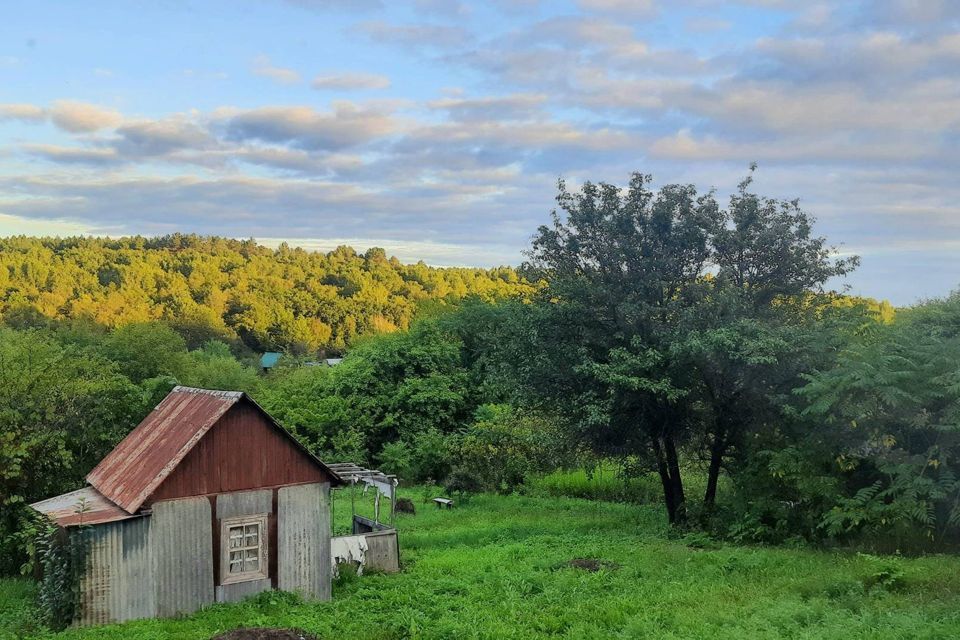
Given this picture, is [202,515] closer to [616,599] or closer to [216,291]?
[616,599]

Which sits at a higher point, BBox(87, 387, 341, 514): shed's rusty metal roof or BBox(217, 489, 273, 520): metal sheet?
BBox(87, 387, 341, 514): shed's rusty metal roof

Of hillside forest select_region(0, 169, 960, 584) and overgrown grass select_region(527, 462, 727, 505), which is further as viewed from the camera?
overgrown grass select_region(527, 462, 727, 505)

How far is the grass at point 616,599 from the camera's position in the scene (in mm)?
11422

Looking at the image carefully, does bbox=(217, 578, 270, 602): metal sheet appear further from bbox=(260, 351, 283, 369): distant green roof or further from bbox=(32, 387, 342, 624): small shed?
bbox=(260, 351, 283, 369): distant green roof

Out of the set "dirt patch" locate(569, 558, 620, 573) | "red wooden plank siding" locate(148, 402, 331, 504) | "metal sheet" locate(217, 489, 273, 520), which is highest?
"red wooden plank siding" locate(148, 402, 331, 504)

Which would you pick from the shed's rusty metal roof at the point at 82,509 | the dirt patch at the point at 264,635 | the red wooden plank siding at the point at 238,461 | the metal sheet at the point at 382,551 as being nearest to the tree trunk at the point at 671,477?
the metal sheet at the point at 382,551

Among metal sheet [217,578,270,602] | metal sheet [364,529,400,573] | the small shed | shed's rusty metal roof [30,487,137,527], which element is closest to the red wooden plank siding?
the small shed

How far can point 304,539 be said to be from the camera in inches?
634

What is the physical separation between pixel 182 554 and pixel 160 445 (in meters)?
2.54

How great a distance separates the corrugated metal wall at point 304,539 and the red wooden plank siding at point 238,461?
15.1 inches

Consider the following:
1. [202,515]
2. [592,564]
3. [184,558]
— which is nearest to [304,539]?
[202,515]

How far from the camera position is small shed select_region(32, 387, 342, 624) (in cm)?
1400

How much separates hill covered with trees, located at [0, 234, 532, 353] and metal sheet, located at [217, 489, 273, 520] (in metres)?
51.6

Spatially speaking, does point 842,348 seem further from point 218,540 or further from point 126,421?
point 126,421
